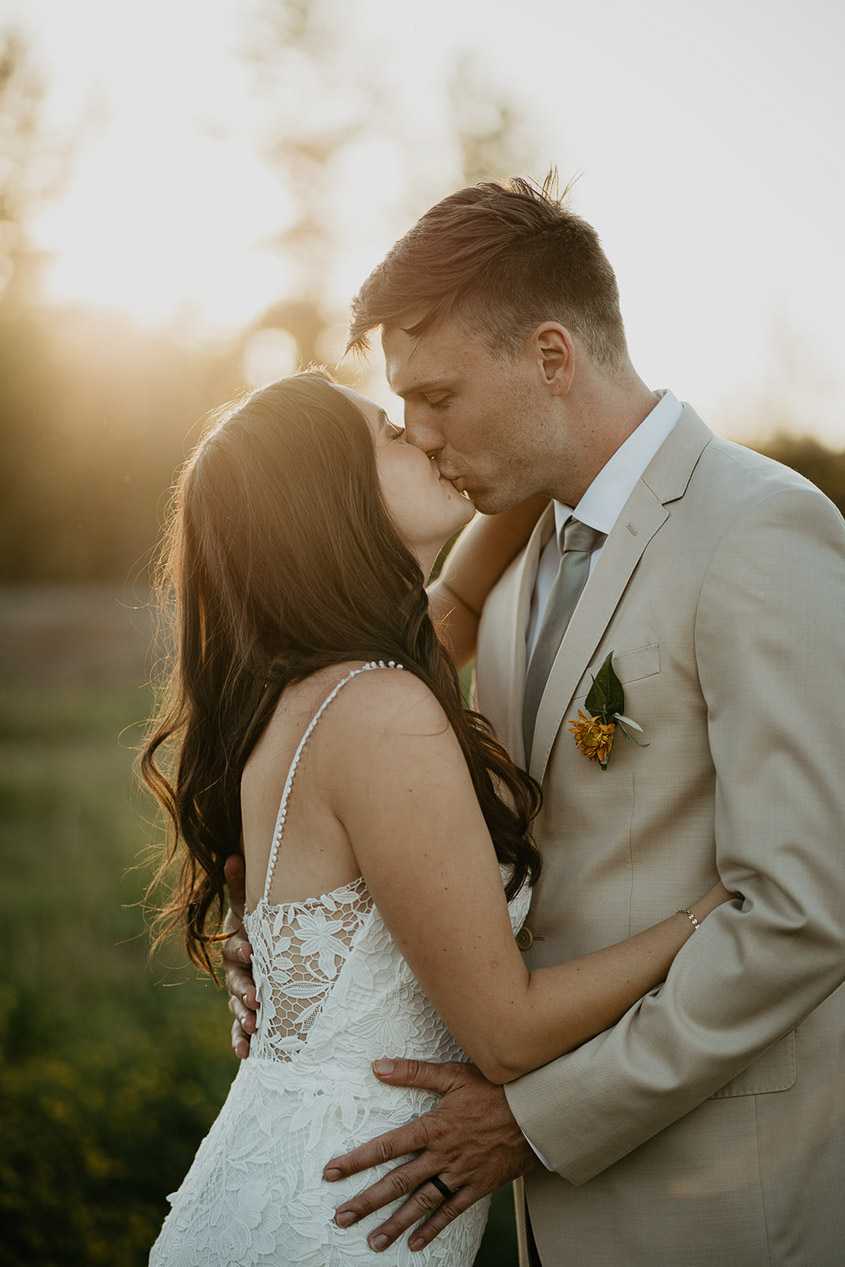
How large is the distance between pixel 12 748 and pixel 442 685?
20.0 feet

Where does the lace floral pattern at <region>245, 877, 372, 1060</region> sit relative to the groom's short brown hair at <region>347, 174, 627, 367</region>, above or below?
below

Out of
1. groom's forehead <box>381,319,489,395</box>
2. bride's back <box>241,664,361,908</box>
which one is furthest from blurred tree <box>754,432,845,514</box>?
bride's back <box>241,664,361,908</box>

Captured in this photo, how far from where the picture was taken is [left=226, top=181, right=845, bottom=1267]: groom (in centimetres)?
204

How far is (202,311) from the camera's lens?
9.70 m

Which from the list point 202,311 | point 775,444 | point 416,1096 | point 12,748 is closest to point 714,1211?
point 416,1096

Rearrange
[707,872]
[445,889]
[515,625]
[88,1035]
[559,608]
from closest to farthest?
[445,889] < [707,872] < [559,608] < [515,625] < [88,1035]

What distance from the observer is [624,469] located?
2701mm

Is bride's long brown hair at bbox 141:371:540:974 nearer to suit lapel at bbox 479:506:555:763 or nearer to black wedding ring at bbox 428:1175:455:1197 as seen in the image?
suit lapel at bbox 479:506:555:763

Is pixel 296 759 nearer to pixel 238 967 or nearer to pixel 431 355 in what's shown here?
pixel 238 967

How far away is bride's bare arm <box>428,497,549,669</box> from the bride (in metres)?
0.74

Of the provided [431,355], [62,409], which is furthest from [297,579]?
[62,409]

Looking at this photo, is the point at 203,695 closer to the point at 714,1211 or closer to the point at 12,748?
the point at 714,1211

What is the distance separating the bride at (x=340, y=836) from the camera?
2.05 meters

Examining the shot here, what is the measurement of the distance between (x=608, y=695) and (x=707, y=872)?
44cm
